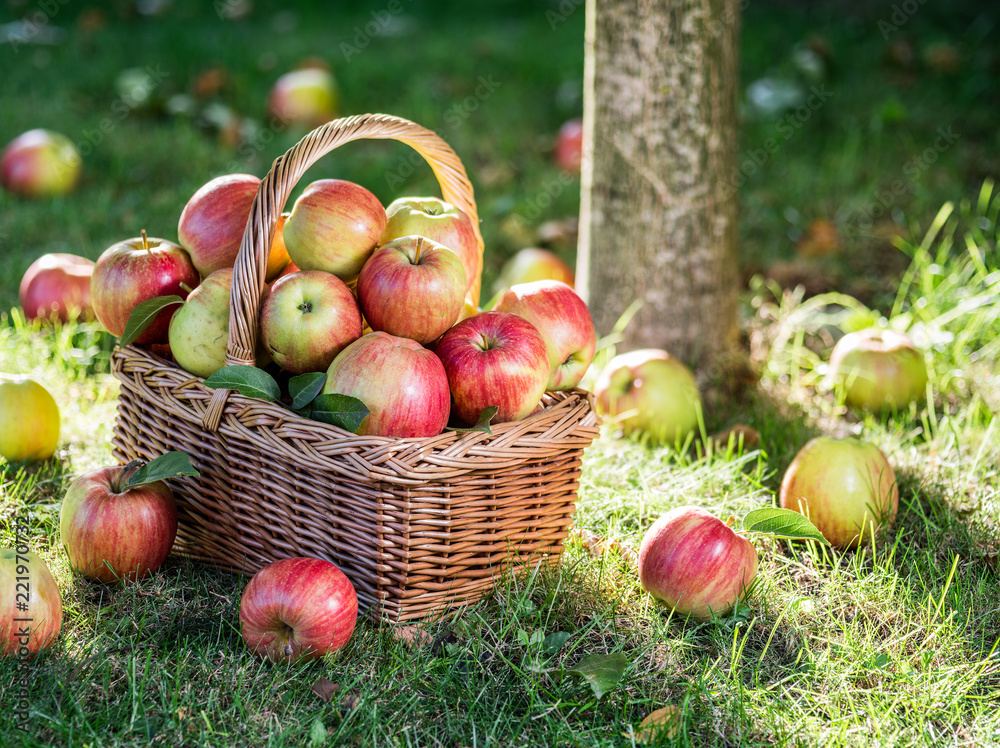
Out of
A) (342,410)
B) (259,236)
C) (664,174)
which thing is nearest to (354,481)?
(342,410)

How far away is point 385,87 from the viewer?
16.5ft

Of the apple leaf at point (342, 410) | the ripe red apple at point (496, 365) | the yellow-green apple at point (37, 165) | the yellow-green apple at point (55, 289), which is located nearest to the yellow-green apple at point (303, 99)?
the yellow-green apple at point (37, 165)

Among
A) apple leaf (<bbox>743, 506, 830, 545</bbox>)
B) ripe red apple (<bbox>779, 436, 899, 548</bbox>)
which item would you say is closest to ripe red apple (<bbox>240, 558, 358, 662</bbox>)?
apple leaf (<bbox>743, 506, 830, 545</bbox>)

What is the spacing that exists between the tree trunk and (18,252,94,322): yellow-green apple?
174 cm

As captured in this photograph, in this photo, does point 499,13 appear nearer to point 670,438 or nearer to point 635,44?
point 635,44

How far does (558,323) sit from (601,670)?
2.46 ft

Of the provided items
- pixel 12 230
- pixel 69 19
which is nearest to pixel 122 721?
pixel 12 230

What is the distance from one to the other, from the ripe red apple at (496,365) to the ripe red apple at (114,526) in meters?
0.68

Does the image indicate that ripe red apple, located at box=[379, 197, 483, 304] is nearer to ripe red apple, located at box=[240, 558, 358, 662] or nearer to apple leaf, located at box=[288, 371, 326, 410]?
apple leaf, located at box=[288, 371, 326, 410]

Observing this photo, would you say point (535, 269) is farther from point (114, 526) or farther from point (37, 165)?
point (37, 165)

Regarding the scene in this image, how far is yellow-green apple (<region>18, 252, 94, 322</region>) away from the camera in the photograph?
115 inches

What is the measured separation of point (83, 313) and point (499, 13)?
431cm

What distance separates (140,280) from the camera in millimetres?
1956

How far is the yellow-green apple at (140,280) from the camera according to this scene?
1.96 metres
